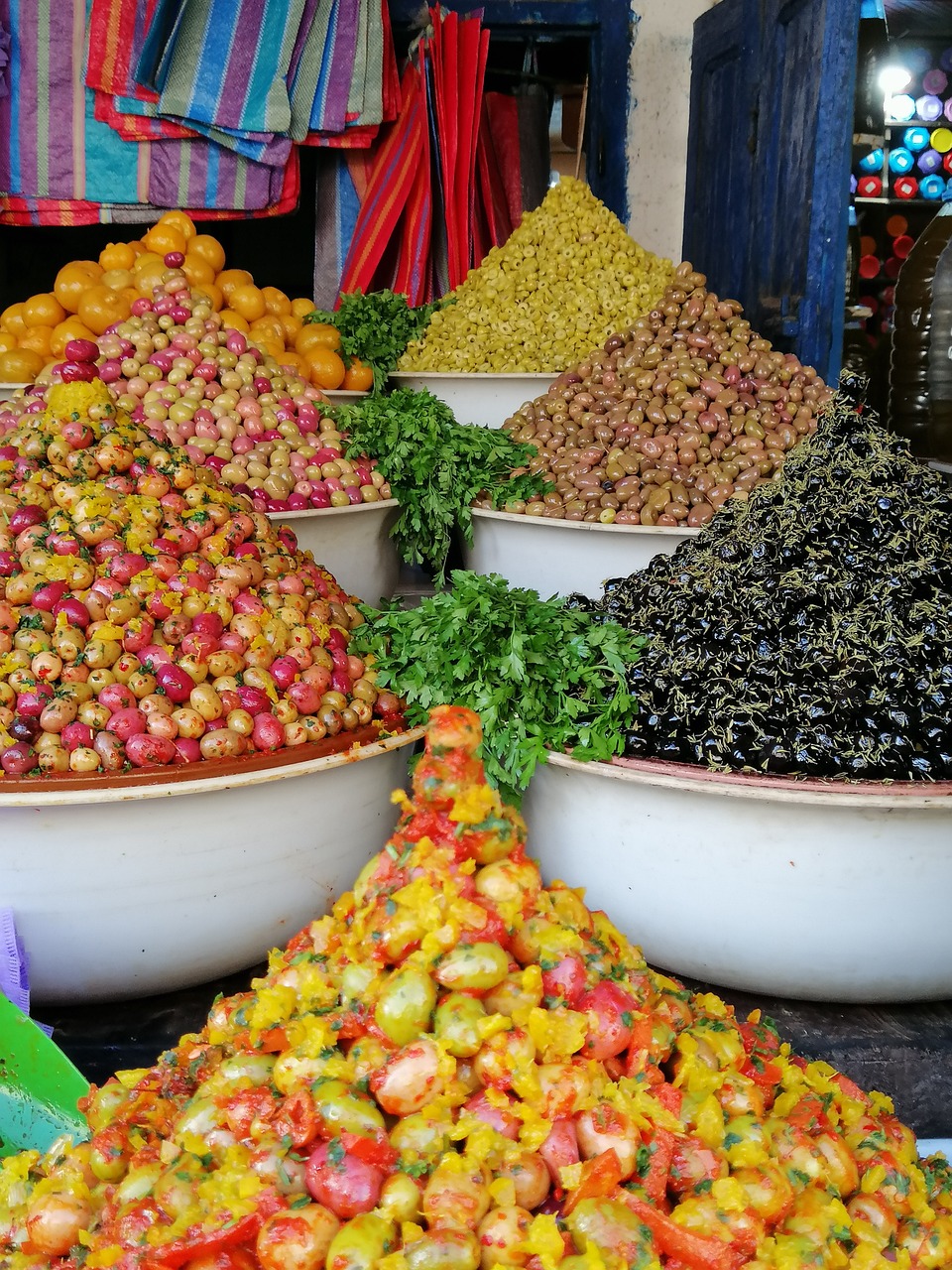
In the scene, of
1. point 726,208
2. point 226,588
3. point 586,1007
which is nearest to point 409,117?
point 726,208

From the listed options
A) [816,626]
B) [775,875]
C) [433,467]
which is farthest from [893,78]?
[775,875]

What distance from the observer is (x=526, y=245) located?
535 cm

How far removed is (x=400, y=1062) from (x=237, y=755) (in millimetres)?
1169

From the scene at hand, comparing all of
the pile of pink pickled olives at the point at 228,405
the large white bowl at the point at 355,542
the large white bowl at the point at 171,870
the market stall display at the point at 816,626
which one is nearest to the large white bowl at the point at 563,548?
the large white bowl at the point at 355,542

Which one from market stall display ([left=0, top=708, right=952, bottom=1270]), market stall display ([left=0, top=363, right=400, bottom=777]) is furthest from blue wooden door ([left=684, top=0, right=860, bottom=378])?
market stall display ([left=0, top=708, right=952, bottom=1270])

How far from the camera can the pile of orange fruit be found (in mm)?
4328

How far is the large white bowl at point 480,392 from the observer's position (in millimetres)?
4891

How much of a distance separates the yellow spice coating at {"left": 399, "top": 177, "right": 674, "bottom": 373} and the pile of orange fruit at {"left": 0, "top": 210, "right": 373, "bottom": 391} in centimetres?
51

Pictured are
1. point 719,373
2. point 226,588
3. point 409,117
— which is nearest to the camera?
point 226,588

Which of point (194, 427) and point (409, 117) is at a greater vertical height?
point (409, 117)

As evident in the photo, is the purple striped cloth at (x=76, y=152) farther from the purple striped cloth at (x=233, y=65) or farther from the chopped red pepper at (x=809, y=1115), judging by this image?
the chopped red pepper at (x=809, y=1115)

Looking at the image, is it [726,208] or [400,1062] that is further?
[726,208]

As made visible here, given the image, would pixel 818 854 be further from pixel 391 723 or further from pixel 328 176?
pixel 328 176

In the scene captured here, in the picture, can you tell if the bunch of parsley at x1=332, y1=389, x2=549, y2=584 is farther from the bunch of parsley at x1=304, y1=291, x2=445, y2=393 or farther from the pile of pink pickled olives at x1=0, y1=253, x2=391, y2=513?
the bunch of parsley at x1=304, y1=291, x2=445, y2=393
